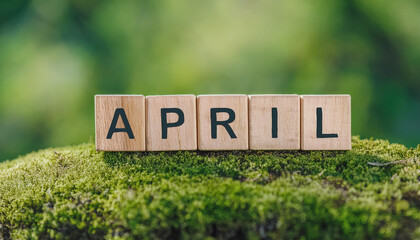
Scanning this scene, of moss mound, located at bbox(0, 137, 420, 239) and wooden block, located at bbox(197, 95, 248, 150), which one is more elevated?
wooden block, located at bbox(197, 95, 248, 150)

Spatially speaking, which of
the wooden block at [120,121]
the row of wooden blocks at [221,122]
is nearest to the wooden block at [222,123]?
the row of wooden blocks at [221,122]

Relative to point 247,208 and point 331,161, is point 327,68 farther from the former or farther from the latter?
point 247,208

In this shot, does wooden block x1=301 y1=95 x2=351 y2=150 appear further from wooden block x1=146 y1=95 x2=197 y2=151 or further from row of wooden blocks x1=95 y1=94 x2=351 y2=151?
wooden block x1=146 y1=95 x2=197 y2=151

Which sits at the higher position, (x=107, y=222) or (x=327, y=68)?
(x=327, y=68)

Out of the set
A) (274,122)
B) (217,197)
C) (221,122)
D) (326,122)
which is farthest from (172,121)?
(326,122)

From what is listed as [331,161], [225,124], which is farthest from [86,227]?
[331,161]

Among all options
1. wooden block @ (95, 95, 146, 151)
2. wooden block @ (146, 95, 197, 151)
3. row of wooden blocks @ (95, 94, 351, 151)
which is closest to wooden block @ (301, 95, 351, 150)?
row of wooden blocks @ (95, 94, 351, 151)

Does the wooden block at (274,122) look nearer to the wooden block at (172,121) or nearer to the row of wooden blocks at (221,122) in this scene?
the row of wooden blocks at (221,122)
